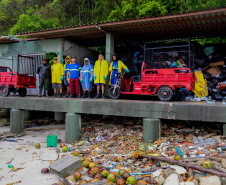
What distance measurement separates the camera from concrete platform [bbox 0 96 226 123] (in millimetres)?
5195

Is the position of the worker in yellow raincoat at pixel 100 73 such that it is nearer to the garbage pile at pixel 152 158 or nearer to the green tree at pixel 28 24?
the garbage pile at pixel 152 158

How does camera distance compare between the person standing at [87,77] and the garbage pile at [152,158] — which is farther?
the person standing at [87,77]

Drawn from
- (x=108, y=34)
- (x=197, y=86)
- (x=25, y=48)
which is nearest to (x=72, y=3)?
(x=25, y=48)

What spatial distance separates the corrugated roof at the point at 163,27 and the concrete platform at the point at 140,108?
10.0ft

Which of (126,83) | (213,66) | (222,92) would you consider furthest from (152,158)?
(213,66)

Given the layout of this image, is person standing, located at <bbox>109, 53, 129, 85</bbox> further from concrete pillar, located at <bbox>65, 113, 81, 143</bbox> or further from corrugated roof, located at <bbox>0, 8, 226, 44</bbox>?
concrete pillar, located at <bbox>65, 113, 81, 143</bbox>

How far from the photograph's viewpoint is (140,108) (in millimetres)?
5855

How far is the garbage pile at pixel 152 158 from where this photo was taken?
3.89 meters

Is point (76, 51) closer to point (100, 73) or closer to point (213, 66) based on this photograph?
point (100, 73)

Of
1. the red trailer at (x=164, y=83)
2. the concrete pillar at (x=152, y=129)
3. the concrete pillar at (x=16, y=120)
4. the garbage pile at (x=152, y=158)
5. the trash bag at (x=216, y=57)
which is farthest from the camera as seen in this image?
the trash bag at (x=216, y=57)

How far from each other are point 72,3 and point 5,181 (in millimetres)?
16591

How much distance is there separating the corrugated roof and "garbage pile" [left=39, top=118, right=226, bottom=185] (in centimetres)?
365

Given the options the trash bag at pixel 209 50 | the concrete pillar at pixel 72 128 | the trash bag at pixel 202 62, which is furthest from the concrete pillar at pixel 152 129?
the trash bag at pixel 209 50

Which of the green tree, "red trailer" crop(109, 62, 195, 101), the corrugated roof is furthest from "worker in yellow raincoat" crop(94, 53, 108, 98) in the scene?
the green tree
